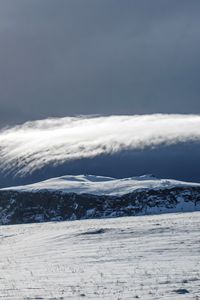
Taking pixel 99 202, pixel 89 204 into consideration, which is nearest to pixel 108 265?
pixel 99 202

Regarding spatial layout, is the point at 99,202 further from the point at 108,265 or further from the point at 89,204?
the point at 108,265

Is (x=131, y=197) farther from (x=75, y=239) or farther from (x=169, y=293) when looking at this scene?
(x=169, y=293)

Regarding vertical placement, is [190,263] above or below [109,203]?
below

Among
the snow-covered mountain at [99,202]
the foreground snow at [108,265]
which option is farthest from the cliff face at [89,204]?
the foreground snow at [108,265]

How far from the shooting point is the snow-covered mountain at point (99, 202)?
16512 cm

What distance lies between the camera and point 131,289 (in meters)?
24.4

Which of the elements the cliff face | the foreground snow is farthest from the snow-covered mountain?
the foreground snow

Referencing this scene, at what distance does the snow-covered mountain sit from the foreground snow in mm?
103227

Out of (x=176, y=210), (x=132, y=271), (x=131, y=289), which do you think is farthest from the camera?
(x=176, y=210)

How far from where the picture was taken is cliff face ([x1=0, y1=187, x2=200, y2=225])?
538 feet

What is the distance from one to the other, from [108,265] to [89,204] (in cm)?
14544

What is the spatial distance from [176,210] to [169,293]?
5312 inches

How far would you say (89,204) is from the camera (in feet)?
590

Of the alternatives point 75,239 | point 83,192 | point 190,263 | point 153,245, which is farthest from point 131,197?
point 190,263
